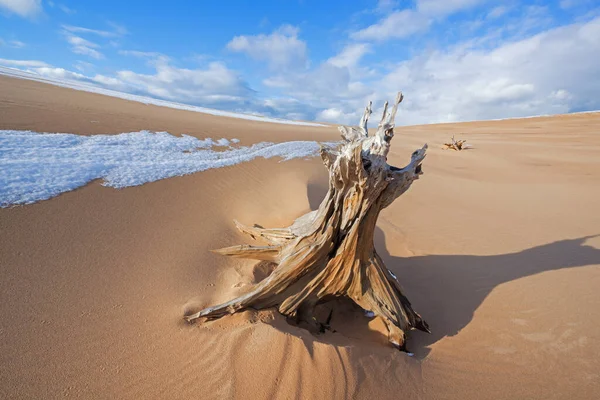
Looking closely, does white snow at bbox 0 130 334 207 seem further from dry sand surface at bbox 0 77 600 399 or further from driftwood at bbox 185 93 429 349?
driftwood at bbox 185 93 429 349

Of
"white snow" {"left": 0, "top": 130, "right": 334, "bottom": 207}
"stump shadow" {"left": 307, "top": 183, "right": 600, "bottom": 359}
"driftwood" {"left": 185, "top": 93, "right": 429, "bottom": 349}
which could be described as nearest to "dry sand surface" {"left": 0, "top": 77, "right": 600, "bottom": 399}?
"stump shadow" {"left": 307, "top": 183, "right": 600, "bottom": 359}

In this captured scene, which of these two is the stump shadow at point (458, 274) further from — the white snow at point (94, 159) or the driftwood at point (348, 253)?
A: the white snow at point (94, 159)

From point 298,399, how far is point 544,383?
1.81 metres

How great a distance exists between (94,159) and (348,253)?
4580 mm

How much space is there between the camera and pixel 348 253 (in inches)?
102

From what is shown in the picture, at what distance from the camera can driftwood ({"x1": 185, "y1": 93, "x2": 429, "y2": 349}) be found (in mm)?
2350

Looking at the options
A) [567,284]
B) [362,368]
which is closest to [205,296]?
[362,368]

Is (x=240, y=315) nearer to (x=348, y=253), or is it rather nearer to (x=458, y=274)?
(x=348, y=253)

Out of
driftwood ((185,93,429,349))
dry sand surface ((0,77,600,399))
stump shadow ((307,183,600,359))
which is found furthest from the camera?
stump shadow ((307,183,600,359))

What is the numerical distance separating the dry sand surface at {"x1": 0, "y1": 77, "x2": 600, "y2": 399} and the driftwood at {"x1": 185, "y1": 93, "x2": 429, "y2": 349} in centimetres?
18

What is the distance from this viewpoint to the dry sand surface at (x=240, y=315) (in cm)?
182

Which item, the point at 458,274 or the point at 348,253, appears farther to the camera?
the point at 458,274

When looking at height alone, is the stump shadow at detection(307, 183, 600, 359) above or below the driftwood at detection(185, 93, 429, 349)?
below

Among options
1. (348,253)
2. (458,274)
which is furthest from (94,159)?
(458,274)
